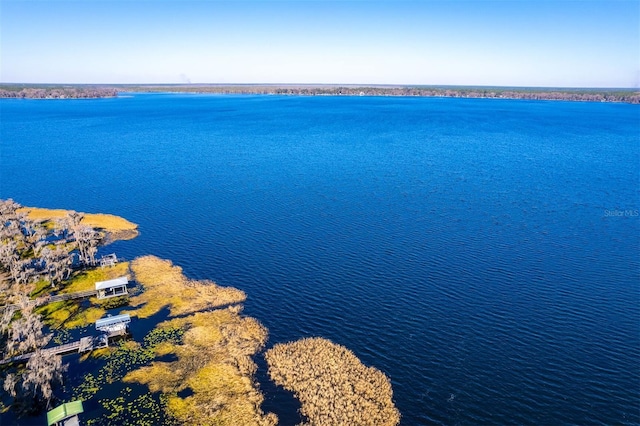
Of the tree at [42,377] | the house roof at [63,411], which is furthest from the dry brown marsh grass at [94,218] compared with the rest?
the house roof at [63,411]

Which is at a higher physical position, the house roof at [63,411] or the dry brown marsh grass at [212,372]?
the house roof at [63,411]

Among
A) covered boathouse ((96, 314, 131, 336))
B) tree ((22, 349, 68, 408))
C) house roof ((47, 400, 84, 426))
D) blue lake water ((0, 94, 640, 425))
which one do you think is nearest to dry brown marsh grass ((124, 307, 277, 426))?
blue lake water ((0, 94, 640, 425))

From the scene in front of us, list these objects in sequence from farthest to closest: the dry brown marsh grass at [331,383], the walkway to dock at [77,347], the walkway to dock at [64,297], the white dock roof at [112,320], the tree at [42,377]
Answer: the walkway to dock at [64,297] < the white dock roof at [112,320] < the walkway to dock at [77,347] < the tree at [42,377] < the dry brown marsh grass at [331,383]

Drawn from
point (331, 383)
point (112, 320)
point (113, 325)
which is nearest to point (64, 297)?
point (112, 320)

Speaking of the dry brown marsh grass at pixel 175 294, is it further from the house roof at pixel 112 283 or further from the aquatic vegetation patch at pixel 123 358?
the aquatic vegetation patch at pixel 123 358

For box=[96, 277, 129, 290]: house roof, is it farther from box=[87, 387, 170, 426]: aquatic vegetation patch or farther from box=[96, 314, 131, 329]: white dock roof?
box=[87, 387, 170, 426]: aquatic vegetation patch

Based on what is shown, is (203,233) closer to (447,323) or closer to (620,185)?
(447,323)

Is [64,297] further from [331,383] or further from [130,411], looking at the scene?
[331,383]

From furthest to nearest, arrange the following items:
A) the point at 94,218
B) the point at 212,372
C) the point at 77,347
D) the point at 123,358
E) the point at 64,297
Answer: the point at 94,218
the point at 64,297
the point at 77,347
the point at 123,358
the point at 212,372
